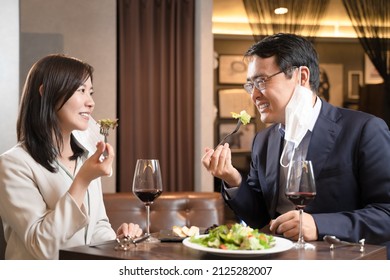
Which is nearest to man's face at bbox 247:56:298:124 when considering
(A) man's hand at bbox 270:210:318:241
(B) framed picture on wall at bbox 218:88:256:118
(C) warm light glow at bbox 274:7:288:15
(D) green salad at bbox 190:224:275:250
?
(A) man's hand at bbox 270:210:318:241

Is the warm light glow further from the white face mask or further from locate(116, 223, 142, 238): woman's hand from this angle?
locate(116, 223, 142, 238): woman's hand

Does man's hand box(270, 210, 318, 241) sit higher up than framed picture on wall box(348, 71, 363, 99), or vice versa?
framed picture on wall box(348, 71, 363, 99)

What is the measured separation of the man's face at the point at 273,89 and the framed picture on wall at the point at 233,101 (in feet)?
12.8

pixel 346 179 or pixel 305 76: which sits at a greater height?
pixel 305 76

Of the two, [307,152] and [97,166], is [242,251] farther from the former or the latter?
[307,152]

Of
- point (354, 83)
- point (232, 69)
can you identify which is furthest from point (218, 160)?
point (354, 83)

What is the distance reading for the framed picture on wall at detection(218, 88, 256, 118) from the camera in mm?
5992

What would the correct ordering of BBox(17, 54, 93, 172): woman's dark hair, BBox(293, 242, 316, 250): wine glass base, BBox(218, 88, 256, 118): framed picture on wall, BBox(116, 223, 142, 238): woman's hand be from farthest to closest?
BBox(218, 88, 256, 118): framed picture on wall → BBox(17, 54, 93, 172): woman's dark hair → BBox(116, 223, 142, 238): woman's hand → BBox(293, 242, 316, 250): wine glass base

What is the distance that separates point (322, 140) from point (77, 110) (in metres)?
0.86

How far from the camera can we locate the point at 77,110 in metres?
1.95

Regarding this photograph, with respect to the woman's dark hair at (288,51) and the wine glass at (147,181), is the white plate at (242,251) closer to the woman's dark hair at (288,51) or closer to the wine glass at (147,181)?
the wine glass at (147,181)

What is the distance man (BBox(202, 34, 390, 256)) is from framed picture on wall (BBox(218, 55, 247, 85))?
3956 millimetres
